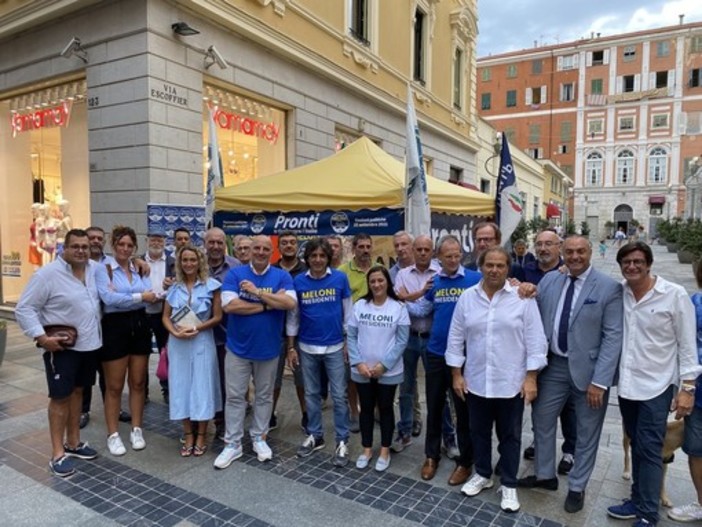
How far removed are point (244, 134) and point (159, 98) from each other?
243 centimetres

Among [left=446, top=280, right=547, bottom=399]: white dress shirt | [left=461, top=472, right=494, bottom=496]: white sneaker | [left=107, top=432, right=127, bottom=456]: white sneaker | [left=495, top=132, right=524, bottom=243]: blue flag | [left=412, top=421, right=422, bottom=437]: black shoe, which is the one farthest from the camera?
[left=495, top=132, right=524, bottom=243]: blue flag

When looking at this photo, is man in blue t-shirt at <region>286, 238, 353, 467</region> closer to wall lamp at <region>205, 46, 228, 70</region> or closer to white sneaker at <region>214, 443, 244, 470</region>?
white sneaker at <region>214, 443, 244, 470</region>

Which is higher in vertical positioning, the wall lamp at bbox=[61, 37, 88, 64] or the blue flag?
Answer: the wall lamp at bbox=[61, 37, 88, 64]

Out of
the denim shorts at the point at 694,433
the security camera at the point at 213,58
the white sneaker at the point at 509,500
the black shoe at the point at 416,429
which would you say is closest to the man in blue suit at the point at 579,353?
the white sneaker at the point at 509,500

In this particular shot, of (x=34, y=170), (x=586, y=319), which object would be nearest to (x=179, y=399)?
(x=586, y=319)

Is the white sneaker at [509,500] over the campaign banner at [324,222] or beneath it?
beneath

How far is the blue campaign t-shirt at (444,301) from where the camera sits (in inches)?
153

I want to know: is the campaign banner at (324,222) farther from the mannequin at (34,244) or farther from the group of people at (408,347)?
the mannequin at (34,244)

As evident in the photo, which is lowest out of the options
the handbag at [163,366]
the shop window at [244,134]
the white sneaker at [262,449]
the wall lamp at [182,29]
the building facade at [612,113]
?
the white sneaker at [262,449]

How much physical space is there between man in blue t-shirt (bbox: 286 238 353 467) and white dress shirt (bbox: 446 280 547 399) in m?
1.24

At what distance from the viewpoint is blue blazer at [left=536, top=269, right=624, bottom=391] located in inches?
129

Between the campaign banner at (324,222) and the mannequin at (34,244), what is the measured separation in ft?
20.7

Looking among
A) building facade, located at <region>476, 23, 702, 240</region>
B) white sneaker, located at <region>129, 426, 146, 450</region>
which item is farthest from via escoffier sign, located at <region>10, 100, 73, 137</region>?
building facade, located at <region>476, 23, 702, 240</region>

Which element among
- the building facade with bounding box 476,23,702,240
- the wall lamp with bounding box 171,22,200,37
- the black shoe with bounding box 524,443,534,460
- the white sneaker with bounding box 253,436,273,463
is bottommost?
the black shoe with bounding box 524,443,534,460
